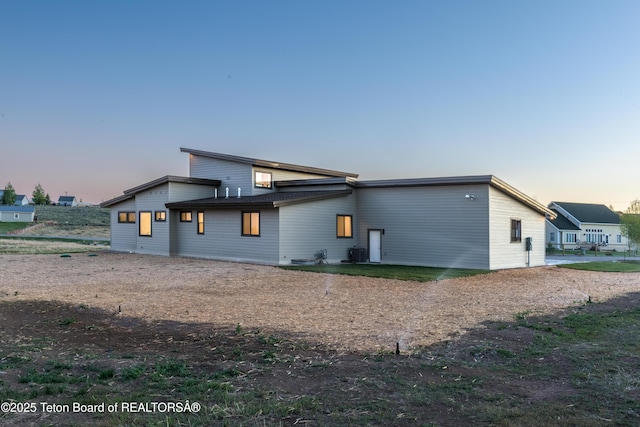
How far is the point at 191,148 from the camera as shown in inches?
1174

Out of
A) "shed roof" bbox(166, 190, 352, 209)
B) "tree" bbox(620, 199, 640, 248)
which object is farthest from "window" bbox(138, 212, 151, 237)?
"tree" bbox(620, 199, 640, 248)

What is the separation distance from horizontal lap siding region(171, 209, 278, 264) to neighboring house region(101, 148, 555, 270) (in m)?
0.05

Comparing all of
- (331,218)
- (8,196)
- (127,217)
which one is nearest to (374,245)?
(331,218)

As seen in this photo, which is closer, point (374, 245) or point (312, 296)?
point (312, 296)

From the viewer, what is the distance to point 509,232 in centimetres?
2283

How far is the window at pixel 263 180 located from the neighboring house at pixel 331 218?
0.06m

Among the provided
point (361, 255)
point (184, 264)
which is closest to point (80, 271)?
point (184, 264)

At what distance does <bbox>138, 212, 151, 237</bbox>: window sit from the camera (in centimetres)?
2812

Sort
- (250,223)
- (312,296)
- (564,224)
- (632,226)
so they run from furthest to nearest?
(564,224), (632,226), (250,223), (312,296)

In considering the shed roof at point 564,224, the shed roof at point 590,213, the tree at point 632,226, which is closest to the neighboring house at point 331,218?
the tree at point 632,226

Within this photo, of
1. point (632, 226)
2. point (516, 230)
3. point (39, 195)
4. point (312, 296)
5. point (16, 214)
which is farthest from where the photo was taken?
point (39, 195)

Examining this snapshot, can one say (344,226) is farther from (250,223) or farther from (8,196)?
(8,196)

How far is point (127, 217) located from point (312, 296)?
21333 millimetres

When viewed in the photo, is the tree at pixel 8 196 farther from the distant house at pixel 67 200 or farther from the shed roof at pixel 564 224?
the shed roof at pixel 564 224
